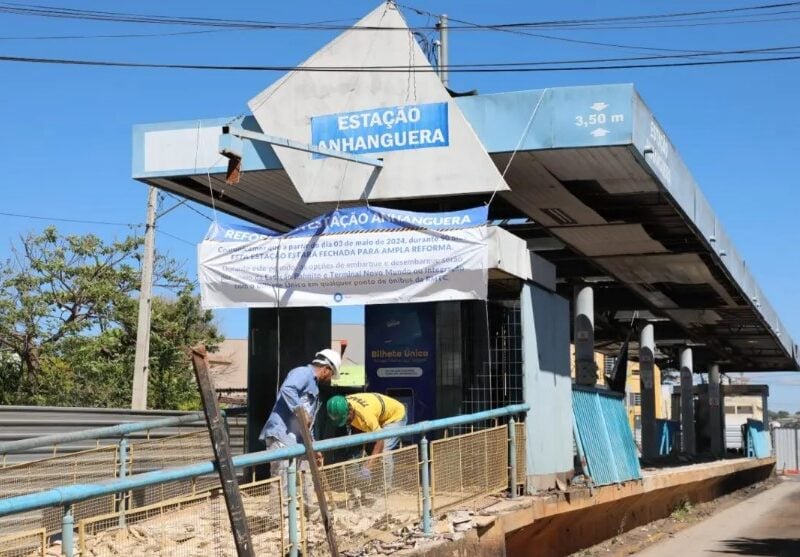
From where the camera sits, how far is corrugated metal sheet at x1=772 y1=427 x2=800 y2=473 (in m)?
55.0

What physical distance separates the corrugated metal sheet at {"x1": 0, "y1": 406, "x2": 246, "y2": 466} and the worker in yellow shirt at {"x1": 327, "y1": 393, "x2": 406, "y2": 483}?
103 inches

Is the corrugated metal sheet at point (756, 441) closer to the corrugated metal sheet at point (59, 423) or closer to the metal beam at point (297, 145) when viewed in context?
the corrugated metal sheet at point (59, 423)

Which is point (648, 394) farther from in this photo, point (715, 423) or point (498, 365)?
point (498, 365)

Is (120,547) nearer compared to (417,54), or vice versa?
(120,547)

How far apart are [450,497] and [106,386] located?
20.0 metres

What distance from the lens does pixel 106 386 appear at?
27359mm

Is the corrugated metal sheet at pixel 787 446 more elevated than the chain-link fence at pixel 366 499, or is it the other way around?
the chain-link fence at pixel 366 499

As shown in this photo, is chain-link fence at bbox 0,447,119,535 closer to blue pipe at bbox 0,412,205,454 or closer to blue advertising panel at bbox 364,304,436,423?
blue pipe at bbox 0,412,205,454

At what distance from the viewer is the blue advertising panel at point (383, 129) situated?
11.5 meters

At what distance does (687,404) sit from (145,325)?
2029 cm

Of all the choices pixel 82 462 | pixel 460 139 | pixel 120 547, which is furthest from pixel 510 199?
pixel 120 547

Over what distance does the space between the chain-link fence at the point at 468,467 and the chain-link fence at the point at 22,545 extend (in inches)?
154

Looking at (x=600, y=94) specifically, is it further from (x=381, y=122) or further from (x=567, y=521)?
(x=567, y=521)

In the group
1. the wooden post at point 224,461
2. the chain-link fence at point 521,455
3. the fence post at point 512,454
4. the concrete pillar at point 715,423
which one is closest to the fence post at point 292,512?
the wooden post at point 224,461
